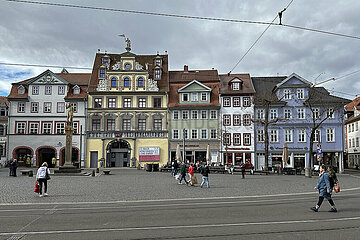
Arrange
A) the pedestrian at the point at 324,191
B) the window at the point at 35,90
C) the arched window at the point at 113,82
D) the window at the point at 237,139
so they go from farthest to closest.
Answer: the arched window at the point at 113,82, the window at the point at 35,90, the window at the point at 237,139, the pedestrian at the point at 324,191

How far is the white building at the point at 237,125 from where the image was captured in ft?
154

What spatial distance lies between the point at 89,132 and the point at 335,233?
4353 cm

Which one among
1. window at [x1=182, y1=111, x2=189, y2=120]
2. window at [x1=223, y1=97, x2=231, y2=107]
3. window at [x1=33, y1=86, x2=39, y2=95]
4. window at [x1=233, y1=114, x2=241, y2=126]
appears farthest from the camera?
window at [x1=33, y1=86, x2=39, y2=95]

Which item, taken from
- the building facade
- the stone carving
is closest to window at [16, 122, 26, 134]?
the stone carving

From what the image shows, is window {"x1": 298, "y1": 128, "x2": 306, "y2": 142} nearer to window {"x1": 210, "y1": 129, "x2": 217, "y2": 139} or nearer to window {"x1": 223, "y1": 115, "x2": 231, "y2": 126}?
window {"x1": 223, "y1": 115, "x2": 231, "y2": 126}

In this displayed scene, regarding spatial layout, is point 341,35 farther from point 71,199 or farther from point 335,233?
point 71,199

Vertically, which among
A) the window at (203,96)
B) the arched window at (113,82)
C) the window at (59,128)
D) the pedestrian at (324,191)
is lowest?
the pedestrian at (324,191)

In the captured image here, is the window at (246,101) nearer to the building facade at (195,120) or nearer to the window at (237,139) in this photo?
the building facade at (195,120)

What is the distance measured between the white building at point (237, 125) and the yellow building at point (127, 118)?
8.49 metres

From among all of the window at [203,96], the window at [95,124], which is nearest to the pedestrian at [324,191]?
the window at [203,96]

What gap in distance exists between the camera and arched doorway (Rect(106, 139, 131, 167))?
158 ft

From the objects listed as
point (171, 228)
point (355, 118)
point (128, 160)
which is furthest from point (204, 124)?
point (171, 228)

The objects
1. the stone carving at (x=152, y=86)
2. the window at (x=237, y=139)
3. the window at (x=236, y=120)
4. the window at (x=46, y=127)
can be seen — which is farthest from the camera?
the stone carving at (x=152, y=86)

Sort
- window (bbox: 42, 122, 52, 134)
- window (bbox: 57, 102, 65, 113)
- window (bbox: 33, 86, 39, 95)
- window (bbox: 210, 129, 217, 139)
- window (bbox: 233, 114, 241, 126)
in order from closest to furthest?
window (bbox: 233, 114, 241, 126) < window (bbox: 210, 129, 217, 139) < window (bbox: 42, 122, 52, 134) < window (bbox: 57, 102, 65, 113) < window (bbox: 33, 86, 39, 95)
